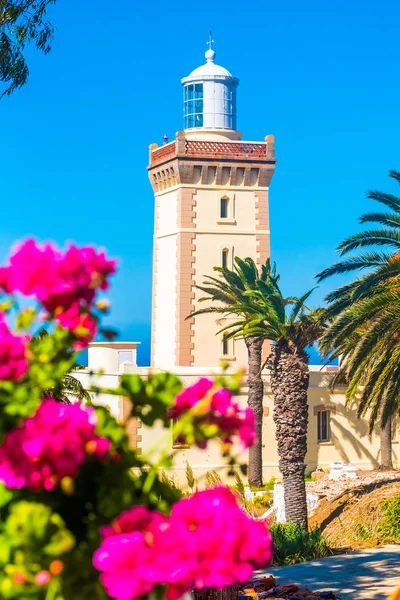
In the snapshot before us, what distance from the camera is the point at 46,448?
3.48 metres

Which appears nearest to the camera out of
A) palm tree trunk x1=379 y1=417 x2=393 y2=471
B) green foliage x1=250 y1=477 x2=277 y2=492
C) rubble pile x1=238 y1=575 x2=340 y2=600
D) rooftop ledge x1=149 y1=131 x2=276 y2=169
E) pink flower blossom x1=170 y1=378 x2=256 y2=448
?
pink flower blossom x1=170 y1=378 x2=256 y2=448

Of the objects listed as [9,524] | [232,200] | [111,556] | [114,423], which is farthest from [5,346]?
[232,200]

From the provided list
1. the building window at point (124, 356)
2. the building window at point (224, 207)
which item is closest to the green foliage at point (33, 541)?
the building window at point (124, 356)

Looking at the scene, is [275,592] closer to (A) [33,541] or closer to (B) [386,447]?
(A) [33,541]

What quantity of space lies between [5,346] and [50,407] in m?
0.56

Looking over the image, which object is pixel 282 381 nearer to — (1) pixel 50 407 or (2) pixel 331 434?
(2) pixel 331 434

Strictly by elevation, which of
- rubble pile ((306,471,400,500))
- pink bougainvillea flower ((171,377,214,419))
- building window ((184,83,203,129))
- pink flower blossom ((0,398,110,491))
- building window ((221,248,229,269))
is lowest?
rubble pile ((306,471,400,500))

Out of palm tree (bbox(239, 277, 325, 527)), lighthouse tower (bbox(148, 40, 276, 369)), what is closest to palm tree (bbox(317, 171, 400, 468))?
palm tree (bbox(239, 277, 325, 527))

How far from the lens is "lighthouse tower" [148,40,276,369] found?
1676 inches

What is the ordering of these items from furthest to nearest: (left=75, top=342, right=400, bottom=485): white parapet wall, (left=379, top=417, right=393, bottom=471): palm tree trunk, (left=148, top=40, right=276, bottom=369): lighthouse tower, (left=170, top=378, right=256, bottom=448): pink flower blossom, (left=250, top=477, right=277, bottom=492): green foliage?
(left=148, top=40, right=276, bottom=369): lighthouse tower < (left=75, top=342, right=400, bottom=485): white parapet wall < (left=379, top=417, right=393, bottom=471): palm tree trunk < (left=250, top=477, right=277, bottom=492): green foliage < (left=170, top=378, right=256, bottom=448): pink flower blossom

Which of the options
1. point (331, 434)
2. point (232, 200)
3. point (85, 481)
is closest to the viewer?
point (85, 481)

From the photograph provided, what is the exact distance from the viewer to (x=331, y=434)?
1475 inches

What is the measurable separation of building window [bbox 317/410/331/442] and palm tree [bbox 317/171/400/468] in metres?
14.8

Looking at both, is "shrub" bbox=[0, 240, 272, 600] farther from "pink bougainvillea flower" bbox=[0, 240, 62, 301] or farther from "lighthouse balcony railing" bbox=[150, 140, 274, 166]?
"lighthouse balcony railing" bbox=[150, 140, 274, 166]
